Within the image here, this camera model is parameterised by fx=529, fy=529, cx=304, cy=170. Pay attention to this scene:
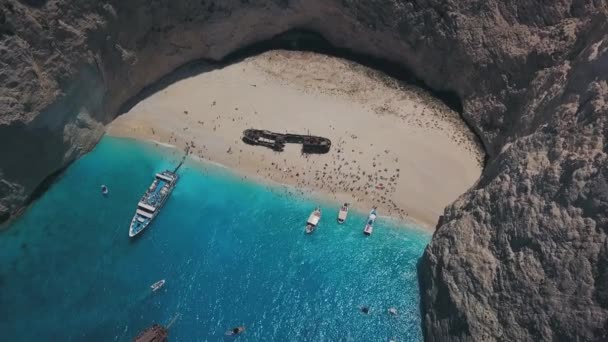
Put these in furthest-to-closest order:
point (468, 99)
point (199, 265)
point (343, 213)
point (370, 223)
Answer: point (468, 99)
point (343, 213)
point (370, 223)
point (199, 265)

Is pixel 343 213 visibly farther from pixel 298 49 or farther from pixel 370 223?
pixel 298 49

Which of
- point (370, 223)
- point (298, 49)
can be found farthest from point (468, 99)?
point (298, 49)

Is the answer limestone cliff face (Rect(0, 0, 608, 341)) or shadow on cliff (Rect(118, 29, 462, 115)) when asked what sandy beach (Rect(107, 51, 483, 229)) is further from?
limestone cliff face (Rect(0, 0, 608, 341))

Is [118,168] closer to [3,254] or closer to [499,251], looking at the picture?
[3,254]

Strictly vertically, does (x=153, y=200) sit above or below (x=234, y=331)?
above

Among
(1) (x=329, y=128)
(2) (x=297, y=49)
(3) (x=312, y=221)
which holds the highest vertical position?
(2) (x=297, y=49)

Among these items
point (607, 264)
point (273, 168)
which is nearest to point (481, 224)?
point (607, 264)
